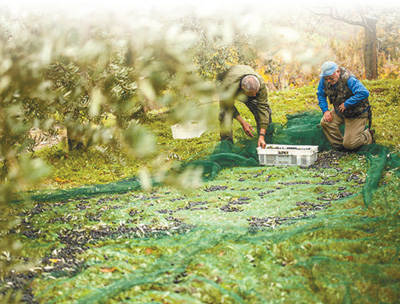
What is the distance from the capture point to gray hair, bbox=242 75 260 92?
612 cm

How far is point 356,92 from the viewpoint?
5684 mm

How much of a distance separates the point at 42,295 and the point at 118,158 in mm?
1546

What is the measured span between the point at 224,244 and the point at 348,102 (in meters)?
3.80

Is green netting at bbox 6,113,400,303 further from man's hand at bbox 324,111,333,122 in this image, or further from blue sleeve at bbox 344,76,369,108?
man's hand at bbox 324,111,333,122

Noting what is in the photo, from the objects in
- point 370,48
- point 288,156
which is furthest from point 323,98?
point 370,48

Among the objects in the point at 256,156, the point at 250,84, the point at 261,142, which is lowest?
the point at 256,156

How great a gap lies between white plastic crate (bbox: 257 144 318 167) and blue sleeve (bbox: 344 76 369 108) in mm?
871

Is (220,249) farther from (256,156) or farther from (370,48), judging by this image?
(370,48)

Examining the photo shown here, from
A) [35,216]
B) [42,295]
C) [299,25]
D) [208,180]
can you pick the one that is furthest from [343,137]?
[299,25]

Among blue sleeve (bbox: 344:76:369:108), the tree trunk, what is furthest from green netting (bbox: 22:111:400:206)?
the tree trunk

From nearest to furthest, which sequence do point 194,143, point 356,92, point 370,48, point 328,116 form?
1. point 356,92
2. point 328,116
3. point 194,143
4. point 370,48

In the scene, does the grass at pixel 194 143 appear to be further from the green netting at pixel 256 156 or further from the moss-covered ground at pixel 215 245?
the moss-covered ground at pixel 215 245

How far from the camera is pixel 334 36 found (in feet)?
48.5

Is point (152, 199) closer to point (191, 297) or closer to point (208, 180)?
point (208, 180)
